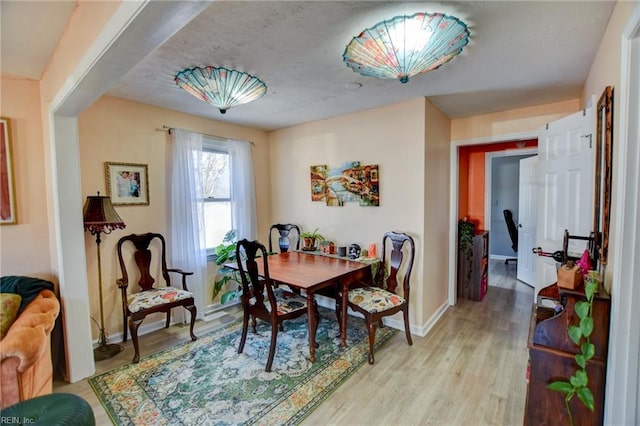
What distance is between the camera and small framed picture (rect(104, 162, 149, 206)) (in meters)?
2.78

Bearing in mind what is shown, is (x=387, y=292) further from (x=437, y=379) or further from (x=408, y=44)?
(x=408, y=44)

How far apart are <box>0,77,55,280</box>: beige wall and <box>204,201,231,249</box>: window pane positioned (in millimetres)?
1510

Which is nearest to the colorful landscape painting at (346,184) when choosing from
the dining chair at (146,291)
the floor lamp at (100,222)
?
the dining chair at (146,291)

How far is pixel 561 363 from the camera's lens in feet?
4.70

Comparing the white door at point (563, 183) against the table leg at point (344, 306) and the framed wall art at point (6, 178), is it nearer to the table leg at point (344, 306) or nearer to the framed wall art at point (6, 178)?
the table leg at point (344, 306)

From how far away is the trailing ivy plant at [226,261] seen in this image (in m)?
3.39

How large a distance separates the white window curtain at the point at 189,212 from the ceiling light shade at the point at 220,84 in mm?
1096

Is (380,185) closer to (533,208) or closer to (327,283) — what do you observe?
(327,283)

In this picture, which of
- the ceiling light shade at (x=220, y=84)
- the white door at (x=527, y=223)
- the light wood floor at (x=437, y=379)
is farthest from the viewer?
the white door at (x=527, y=223)

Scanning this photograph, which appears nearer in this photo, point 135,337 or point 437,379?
point 437,379

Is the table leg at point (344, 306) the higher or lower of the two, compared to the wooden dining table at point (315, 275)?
lower

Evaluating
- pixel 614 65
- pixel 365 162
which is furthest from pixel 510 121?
pixel 614 65

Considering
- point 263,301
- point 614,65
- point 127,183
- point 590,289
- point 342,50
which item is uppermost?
point 342,50

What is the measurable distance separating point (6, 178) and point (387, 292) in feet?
10.6
